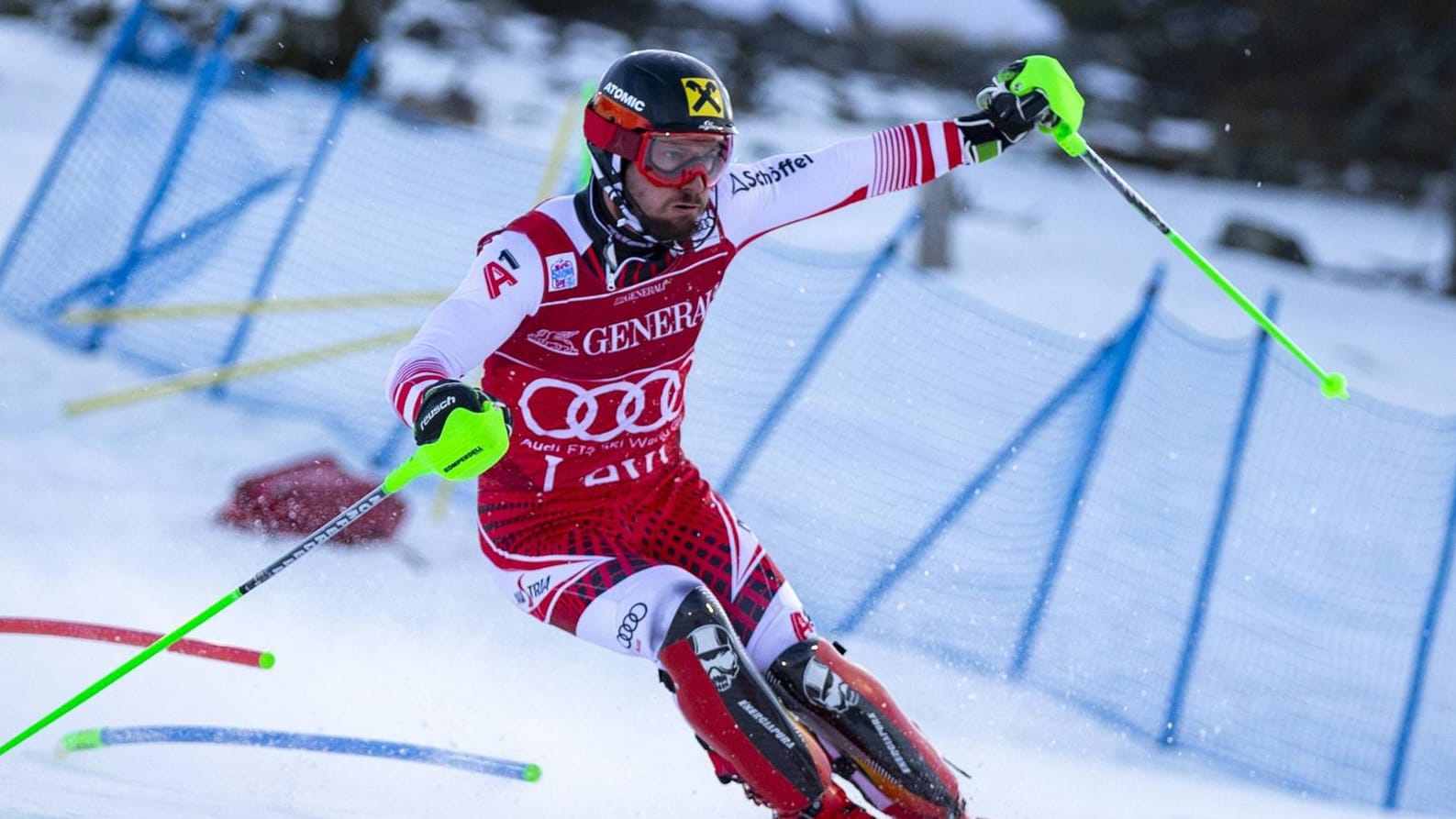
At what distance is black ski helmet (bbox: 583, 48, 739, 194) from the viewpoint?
3787mm

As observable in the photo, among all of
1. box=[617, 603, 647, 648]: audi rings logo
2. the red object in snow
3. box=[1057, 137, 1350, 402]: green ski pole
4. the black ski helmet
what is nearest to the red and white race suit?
box=[617, 603, 647, 648]: audi rings logo

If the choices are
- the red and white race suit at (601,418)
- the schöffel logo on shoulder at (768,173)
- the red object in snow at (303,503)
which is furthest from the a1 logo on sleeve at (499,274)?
the red object in snow at (303,503)

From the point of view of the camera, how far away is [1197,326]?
41.0 ft

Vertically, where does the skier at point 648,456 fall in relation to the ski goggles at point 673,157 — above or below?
below

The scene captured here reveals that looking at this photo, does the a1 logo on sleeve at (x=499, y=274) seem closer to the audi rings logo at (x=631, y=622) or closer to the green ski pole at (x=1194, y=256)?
the audi rings logo at (x=631, y=622)

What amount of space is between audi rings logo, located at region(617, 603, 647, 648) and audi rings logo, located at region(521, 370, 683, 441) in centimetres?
48

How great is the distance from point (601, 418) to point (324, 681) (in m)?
2.25

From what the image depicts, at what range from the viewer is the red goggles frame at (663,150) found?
380 centimetres

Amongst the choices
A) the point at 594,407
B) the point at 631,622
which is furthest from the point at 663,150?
the point at 631,622

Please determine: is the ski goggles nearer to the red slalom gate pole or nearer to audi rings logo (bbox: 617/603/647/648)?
audi rings logo (bbox: 617/603/647/648)

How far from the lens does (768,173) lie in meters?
4.31

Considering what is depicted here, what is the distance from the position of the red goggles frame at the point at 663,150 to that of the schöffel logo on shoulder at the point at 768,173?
0.33 metres

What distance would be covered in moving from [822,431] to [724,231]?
3363 millimetres

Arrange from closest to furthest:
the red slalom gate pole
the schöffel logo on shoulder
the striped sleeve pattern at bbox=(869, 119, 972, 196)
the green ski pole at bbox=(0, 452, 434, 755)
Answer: the green ski pole at bbox=(0, 452, 434, 755) < the schöffel logo on shoulder < the striped sleeve pattern at bbox=(869, 119, 972, 196) < the red slalom gate pole
